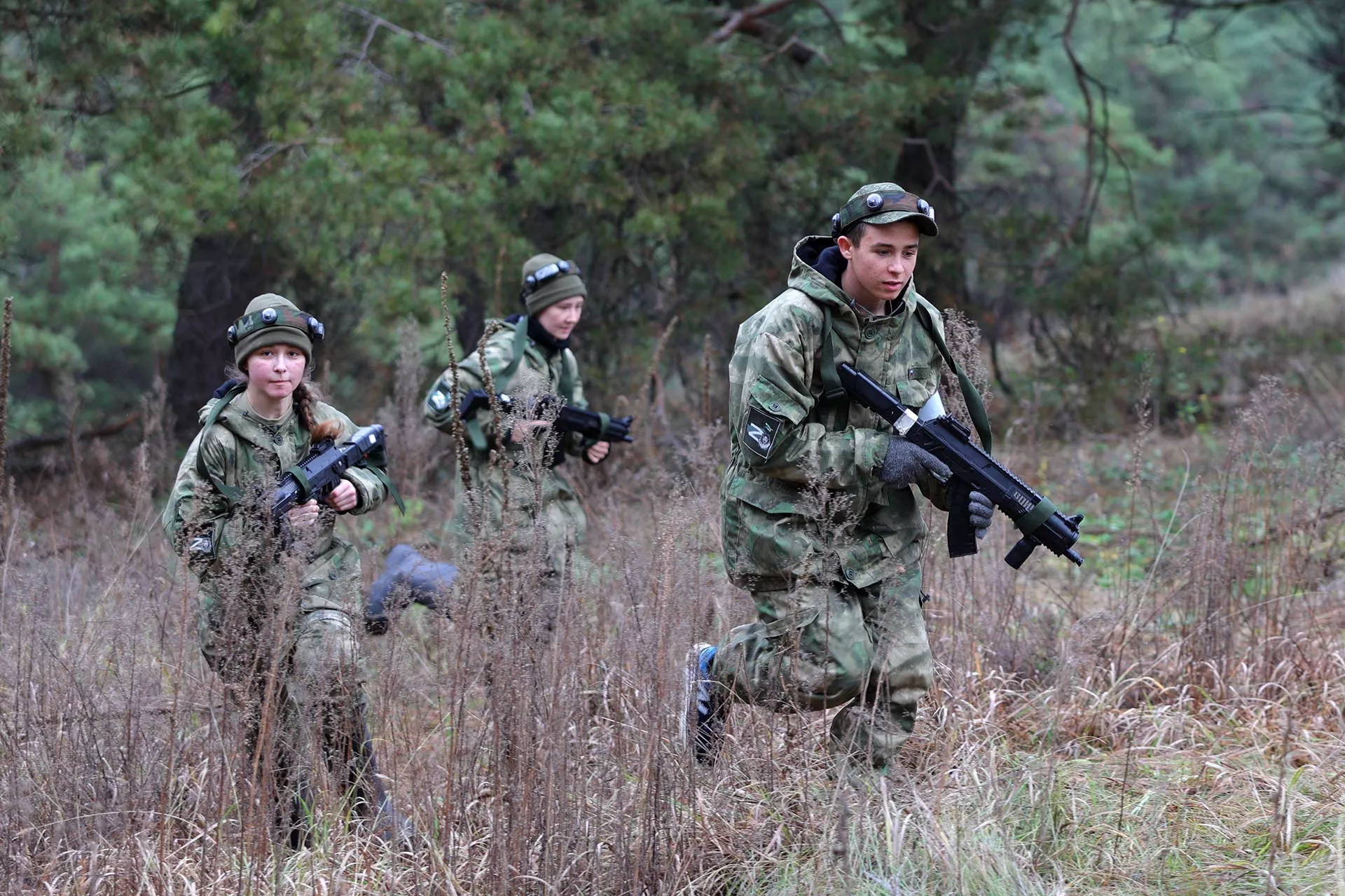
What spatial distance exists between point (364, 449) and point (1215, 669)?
2921 mm

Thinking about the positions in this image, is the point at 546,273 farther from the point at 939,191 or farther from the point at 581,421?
the point at 939,191

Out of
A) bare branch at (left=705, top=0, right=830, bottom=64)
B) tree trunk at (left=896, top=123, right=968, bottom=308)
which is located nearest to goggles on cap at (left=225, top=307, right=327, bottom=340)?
tree trunk at (left=896, top=123, right=968, bottom=308)

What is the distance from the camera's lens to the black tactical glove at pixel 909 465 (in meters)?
3.52

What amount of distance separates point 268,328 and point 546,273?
6.22 ft

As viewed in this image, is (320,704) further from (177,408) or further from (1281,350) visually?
(1281,350)

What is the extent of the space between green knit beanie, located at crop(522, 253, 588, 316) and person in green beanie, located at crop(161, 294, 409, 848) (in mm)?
1615

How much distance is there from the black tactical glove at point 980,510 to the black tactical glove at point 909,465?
0.09 meters

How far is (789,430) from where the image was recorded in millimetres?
3531

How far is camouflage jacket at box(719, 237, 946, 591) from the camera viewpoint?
11.6ft

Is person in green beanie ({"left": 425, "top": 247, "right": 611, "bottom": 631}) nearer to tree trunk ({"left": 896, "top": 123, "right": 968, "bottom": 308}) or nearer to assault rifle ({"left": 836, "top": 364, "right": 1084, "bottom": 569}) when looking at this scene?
assault rifle ({"left": 836, "top": 364, "right": 1084, "bottom": 569})

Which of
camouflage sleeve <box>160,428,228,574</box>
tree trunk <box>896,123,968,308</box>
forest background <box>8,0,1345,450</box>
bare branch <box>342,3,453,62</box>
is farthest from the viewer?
tree trunk <box>896,123,968,308</box>

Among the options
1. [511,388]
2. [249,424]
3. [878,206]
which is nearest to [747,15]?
[511,388]

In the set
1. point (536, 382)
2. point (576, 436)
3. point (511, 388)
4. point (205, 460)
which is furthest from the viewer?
point (576, 436)

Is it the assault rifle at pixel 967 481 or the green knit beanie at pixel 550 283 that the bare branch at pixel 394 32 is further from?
the assault rifle at pixel 967 481
